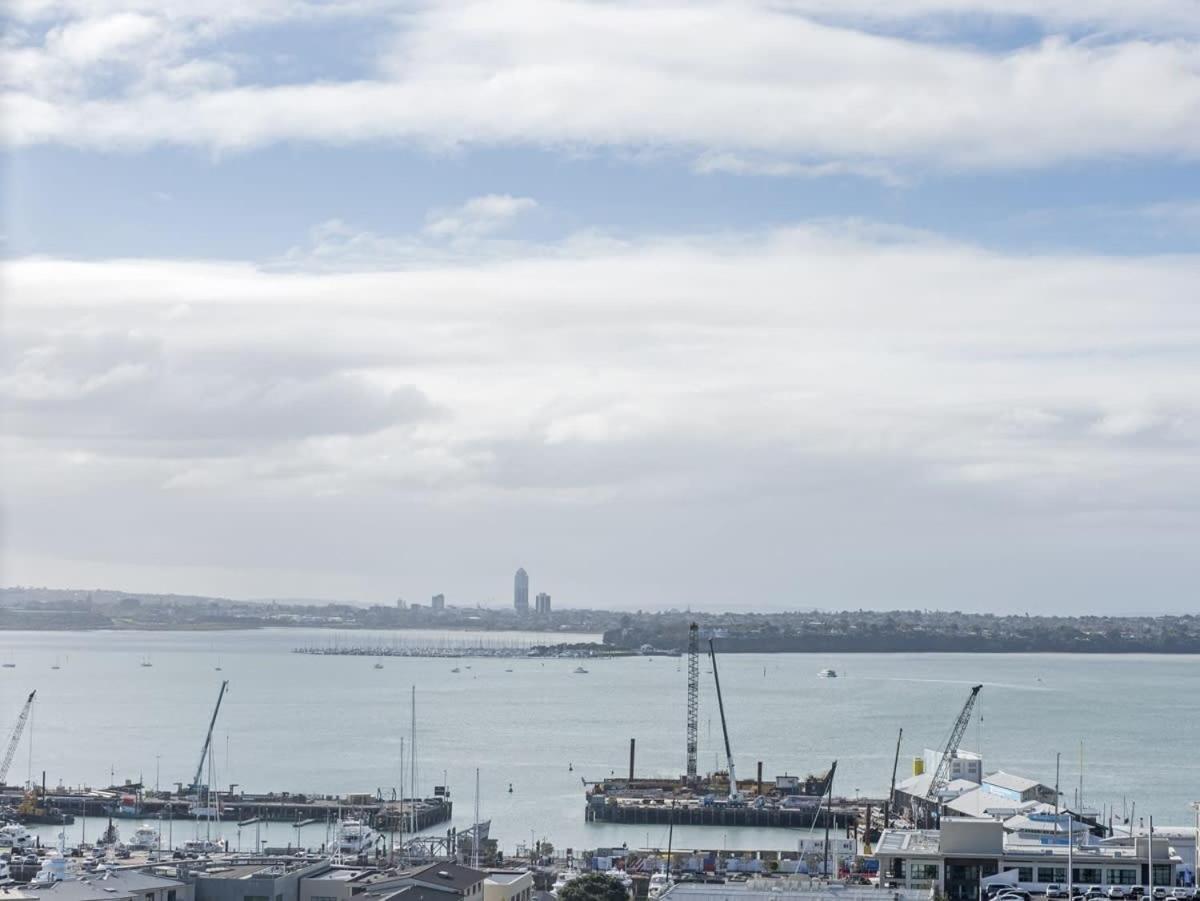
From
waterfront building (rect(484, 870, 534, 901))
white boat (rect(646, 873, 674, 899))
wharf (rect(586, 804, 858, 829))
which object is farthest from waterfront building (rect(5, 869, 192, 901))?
wharf (rect(586, 804, 858, 829))

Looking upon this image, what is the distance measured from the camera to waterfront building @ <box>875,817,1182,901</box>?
13453 millimetres

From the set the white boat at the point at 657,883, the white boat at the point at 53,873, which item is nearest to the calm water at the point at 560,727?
the white boat at the point at 657,883

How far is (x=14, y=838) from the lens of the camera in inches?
809

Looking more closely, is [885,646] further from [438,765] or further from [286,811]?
[286,811]

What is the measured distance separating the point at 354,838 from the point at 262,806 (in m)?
4.84

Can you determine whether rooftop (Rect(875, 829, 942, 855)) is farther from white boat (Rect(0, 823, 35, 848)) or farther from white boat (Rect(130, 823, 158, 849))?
white boat (Rect(0, 823, 35, 848))

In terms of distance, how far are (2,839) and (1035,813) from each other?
11.9m

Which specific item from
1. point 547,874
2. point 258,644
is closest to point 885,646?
point 258,644

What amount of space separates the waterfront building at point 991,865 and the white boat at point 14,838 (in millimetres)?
11121

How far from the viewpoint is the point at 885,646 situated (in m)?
95.8

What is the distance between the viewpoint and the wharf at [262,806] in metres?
24.3

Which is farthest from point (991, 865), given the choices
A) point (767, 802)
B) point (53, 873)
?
point (767, 802)

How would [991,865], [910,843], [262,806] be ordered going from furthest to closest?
1. [262,806]
2. [910,843]
3. [991,865]

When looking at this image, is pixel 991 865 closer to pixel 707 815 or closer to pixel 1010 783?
pixel 1010 783
